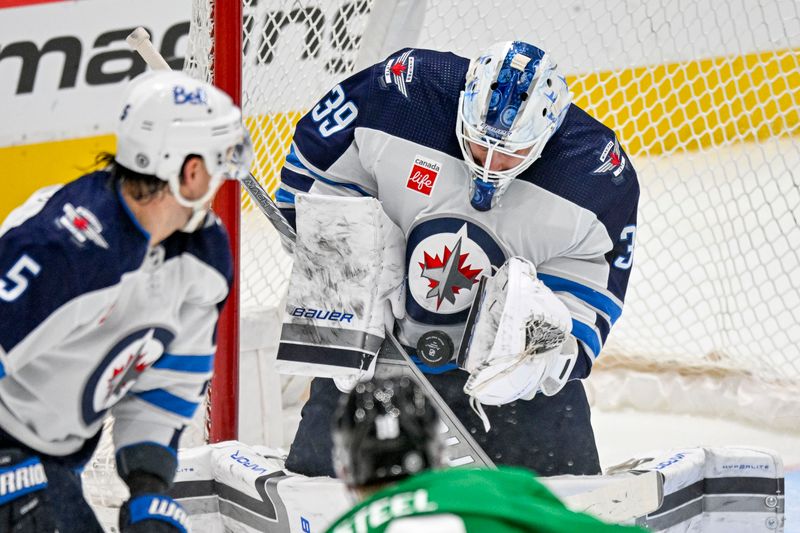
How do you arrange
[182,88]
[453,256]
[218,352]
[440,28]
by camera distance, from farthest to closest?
[440,28] → [218,352] → [453,256] → [182,88]

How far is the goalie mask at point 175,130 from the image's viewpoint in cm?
173

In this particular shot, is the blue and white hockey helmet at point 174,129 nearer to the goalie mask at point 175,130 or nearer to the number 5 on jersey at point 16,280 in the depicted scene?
the goalie mask at point 175,130

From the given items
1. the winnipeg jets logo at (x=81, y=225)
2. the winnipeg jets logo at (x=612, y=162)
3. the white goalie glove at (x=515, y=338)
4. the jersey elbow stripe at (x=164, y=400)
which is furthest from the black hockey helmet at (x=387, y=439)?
the winnipeg jets logo at (x=612, y=162)

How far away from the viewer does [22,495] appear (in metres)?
1.70

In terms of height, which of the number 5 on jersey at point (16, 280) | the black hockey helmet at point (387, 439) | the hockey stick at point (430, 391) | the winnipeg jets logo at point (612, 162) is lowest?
the hockey stick at point (430, 391)

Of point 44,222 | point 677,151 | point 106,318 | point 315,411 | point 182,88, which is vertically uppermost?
point 182,88

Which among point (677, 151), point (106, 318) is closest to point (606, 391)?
point (677, 151)

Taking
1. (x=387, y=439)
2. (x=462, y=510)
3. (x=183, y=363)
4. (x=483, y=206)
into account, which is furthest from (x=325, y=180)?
(x=462, y=510)

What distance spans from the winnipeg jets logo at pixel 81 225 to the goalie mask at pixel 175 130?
0.37 ft

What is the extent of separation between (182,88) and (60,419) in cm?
52

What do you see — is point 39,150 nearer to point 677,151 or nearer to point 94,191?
point 677,151

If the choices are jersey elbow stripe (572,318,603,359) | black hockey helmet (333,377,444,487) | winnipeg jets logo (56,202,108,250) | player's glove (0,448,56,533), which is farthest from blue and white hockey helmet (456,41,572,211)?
black hockey helmet (333,377,444,487)

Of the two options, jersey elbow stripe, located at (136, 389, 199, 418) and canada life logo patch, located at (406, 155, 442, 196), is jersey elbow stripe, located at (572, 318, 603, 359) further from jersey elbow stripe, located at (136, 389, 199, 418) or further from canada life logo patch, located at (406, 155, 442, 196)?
jersey elbow stripe, located at (136, 389, 199, 418)

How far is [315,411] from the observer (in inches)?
110
